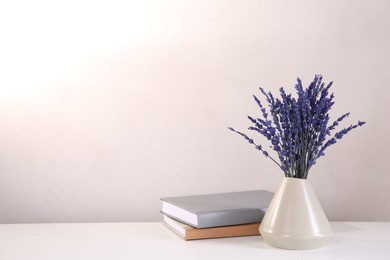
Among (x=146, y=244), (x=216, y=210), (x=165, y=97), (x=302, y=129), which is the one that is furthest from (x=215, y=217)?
(x=165, y=97)

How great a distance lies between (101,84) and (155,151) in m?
0.22

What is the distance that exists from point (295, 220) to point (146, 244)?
1.00 ft

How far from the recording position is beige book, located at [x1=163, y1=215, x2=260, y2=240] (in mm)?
1127

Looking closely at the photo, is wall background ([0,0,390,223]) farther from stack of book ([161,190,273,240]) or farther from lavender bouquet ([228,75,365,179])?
lavender bouquet ([228,75,365,179])

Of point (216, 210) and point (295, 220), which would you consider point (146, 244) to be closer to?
point (216, 210)

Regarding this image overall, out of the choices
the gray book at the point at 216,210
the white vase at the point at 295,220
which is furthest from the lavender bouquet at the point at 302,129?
the gray book at the point at 216,210

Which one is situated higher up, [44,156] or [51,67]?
[51,67]

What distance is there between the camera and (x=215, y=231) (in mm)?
1145

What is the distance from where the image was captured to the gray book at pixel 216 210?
113cm

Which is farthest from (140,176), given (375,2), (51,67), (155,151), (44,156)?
(375,2)

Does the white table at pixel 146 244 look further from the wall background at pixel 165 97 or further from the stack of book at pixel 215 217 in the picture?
the wall background at pixel 165 97

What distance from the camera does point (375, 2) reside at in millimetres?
1448

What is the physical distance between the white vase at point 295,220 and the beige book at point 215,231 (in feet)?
0.29

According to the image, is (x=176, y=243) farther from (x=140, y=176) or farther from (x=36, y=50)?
(x=36, y=50)
